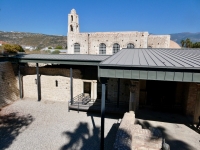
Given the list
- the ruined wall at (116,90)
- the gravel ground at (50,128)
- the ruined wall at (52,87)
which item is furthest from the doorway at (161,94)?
the ruined wall at (52,87)

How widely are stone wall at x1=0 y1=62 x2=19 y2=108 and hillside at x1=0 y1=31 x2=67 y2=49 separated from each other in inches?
2768

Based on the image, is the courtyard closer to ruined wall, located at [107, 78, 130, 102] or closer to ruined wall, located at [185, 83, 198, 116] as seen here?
ruined wall, located at [185, 83, 198, 116]

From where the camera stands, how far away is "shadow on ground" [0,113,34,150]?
6.70 m

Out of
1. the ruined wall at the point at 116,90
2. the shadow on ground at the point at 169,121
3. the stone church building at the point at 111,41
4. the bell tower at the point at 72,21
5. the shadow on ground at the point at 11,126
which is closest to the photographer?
the shadow on ground at the point at 169,121

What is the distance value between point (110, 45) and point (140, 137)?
21768mm

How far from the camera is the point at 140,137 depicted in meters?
5.14

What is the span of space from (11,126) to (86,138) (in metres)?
4.08

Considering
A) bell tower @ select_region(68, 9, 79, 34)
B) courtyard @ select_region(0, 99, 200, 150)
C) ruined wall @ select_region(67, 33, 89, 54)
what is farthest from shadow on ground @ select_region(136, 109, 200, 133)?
bell tower @ select_region(68, 9, 79, 34)

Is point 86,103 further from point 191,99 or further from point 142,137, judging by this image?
point 191,99

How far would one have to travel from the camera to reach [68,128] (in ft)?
25.6

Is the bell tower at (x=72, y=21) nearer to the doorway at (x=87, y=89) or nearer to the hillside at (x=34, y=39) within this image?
the doorway at (x=87, y=89)

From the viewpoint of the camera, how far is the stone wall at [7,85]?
10.6 m

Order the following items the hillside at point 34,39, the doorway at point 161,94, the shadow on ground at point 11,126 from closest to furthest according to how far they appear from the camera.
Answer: the shadow on ground at point 11,126 → the doorway at point 161,94 → the hillside at point 34,39

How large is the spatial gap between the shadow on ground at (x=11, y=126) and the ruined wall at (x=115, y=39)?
1919 cm
